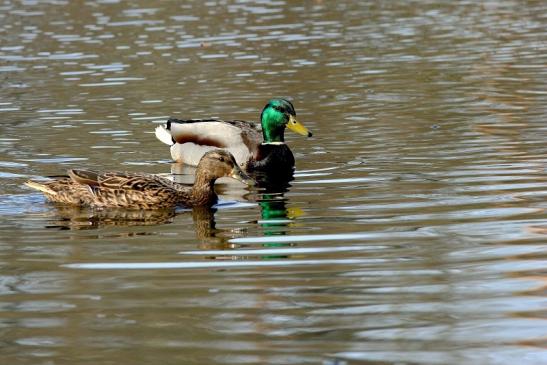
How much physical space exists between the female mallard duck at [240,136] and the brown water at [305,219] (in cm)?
40

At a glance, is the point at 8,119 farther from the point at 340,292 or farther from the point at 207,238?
the point at 340,292

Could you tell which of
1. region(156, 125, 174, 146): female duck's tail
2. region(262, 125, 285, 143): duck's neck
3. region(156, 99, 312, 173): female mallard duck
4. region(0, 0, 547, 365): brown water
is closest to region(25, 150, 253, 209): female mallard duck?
region(0, 0, 547, 365): brown water

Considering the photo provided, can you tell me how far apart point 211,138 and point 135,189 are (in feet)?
11.3

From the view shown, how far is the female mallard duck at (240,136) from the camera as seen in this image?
15391 mm

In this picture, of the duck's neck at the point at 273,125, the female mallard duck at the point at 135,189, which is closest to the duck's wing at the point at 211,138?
the duck's neck at the point at 273,125

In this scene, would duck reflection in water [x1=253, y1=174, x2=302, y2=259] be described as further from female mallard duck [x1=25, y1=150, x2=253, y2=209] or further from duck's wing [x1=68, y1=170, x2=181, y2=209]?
duck's wing [x1=68, y1=170, x2=181, y2=209]

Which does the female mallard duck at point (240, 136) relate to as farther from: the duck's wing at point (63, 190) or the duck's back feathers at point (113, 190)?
the duck's wing at point (63, 190)

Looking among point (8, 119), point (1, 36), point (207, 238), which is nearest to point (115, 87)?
point (8, 119)

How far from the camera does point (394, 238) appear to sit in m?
9.87

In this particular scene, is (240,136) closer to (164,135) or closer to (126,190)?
(164,135)

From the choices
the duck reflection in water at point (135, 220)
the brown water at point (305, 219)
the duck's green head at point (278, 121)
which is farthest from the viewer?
the duck's green head at point (278, 121)

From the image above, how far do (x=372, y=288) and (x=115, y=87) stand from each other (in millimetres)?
14117

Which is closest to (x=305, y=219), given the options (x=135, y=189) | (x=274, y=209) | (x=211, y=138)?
(x=274, y=209)

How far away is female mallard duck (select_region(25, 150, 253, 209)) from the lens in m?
12.1
